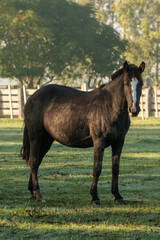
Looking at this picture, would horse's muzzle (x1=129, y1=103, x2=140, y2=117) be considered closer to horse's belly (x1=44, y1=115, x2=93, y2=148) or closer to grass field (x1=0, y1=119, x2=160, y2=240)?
horse's belly (x1=44, y1=115, x2=93, y2=148)

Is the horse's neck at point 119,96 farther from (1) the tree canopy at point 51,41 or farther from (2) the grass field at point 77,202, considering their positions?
(1) the tree canopy at point 51,41

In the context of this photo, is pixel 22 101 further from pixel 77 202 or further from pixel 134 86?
pixel 134 86

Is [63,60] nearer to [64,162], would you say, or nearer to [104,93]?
[64,162]

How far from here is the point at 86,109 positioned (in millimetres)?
9188

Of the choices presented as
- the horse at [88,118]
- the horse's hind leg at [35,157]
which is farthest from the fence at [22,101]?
the horse at [88,118]

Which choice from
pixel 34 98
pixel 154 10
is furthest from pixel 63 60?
pixel 34 98

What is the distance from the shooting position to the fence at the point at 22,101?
38.5 metres

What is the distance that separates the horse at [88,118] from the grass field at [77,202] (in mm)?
485

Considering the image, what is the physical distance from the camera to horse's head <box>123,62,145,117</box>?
8.25 meters

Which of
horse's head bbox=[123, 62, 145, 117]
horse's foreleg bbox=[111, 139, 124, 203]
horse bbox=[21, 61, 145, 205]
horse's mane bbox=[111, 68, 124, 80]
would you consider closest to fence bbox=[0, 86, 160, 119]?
horse bbox=[21, 61, 145, 205]

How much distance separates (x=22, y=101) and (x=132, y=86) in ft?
109

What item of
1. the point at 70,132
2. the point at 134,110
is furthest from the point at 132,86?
the point at 70,132

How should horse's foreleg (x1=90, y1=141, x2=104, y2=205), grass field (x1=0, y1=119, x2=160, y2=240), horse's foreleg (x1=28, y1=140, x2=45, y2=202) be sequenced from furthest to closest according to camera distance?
horse's foreleg (x1=28, y1=140, x2=45, y2=202)
horse's foreleg (x1=90, y1=141, x2=104, y2=205)
grass field (x1=0, y1=119, x2=160, y2=240)

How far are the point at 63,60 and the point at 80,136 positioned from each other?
167 ft
